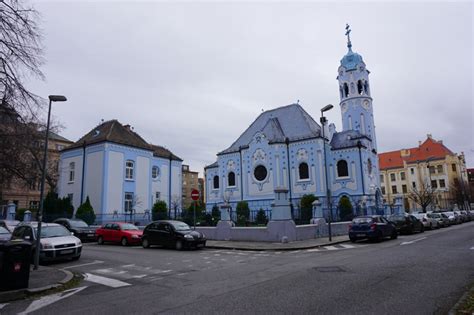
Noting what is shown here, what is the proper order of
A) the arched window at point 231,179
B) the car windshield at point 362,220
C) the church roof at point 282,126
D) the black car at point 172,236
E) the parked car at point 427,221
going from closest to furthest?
the black car at point 172,236
the car windshield at point 362,220
the parked car at point 427,221
the church roof at point 282,126
the arched window at point 231,179

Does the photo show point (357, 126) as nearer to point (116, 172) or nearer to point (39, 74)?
point (116, 172)

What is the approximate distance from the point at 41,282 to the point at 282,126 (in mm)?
38746

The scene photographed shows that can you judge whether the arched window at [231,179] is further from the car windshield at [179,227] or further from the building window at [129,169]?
the car windshield at [179,227]

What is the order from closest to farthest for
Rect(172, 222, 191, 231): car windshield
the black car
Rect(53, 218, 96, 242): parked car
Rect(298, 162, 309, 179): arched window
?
the black car
Rect(172, 222, 191, 231): car windshield
Rect(53, 218, 96, 242): parked car
Rect(298, 162, 309, 179): arched window

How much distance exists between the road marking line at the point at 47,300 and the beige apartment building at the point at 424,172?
217 feet

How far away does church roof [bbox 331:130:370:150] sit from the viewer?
4006cm

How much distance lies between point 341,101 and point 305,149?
10906 millimetres

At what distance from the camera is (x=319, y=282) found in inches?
322

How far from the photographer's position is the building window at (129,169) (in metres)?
37.4

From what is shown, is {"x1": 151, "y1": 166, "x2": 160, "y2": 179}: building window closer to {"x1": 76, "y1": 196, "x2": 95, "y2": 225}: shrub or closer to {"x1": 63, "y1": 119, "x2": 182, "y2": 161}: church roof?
{"x1": 63, "y1": 119, "x2": 182, "y2": 161}: church roof

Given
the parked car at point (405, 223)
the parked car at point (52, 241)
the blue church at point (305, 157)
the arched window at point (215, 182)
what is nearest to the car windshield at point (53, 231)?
the parked car at point (52, 241)

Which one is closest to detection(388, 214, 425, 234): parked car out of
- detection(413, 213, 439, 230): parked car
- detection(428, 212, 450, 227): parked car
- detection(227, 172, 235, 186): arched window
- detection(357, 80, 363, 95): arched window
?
detection(413, 213, 439, 230): parked car

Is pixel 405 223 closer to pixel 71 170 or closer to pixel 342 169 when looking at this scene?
pixel 342 169

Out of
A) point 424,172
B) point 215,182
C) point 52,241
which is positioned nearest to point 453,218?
point 215,182
